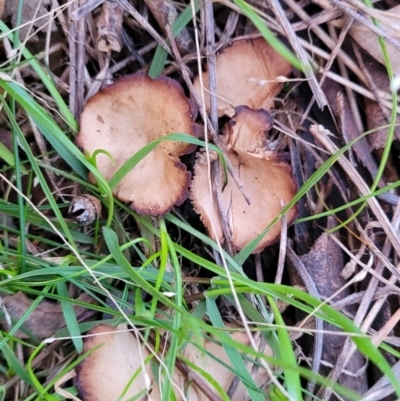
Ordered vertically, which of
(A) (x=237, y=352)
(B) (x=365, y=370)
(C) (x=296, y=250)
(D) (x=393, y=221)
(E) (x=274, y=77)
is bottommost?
(B) (x=365, y=370)

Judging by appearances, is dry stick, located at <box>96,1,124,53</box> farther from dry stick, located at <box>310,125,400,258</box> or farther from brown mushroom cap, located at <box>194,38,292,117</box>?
dry stick, located at <box>310,125,400,258</box>

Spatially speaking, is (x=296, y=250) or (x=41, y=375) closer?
(x=41, y=375)

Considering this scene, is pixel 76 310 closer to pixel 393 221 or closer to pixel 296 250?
pixel 296 250

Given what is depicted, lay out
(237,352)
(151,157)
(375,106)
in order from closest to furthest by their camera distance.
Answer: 1. (237,352)
2. (151,157)
3. (375,106)

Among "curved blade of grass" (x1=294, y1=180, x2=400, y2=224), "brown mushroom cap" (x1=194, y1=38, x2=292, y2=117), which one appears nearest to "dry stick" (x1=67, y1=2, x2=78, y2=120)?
"brown mushroom cap" (x1=194, y1=38, x2=292, y2=117)

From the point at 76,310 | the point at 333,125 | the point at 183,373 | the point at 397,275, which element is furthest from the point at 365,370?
the point at 76,310
